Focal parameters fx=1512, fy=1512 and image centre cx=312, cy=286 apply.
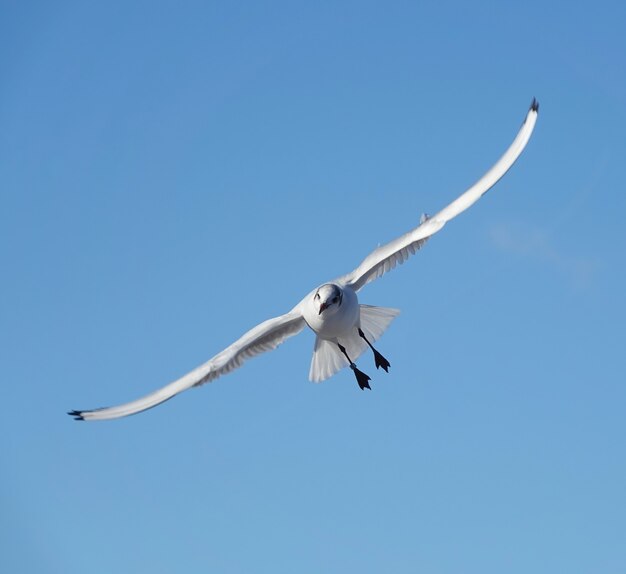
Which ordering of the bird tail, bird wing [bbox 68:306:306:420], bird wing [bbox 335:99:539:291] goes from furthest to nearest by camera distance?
the bird tail → bird wing [bbox 335:99:539:291] → bird wing [bbox 68:306:306:420]

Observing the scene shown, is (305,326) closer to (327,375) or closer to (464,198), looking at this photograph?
(327,375)

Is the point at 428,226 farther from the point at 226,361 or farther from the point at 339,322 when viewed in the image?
the point at 226,361

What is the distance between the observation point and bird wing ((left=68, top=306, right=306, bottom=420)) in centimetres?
2044

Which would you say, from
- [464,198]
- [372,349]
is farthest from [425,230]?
[372,349]

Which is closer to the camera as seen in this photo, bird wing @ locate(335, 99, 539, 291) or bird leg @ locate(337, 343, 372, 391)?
bird wing @ locate(335, 99, 539, 291)

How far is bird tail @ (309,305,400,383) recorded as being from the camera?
22.0 meters

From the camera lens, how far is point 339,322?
20906 millimetres

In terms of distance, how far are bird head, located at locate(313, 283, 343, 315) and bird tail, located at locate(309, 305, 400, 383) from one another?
1.35 m

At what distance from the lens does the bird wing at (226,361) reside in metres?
20.4

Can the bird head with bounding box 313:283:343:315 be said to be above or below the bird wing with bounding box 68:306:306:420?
below

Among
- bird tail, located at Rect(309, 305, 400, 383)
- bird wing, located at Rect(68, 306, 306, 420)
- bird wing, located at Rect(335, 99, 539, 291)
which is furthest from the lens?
bird tail, located at Rect(309, 305, 400, 383)

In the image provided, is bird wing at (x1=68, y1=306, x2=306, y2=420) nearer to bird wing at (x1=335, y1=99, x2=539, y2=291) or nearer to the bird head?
the bird head

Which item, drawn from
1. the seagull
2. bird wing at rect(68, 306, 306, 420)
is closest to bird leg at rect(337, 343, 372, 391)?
the seagull

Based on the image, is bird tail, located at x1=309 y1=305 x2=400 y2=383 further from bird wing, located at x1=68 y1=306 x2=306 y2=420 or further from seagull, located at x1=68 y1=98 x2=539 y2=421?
bird wing, located at x1=68 y1=306 x2=306 y2=420
